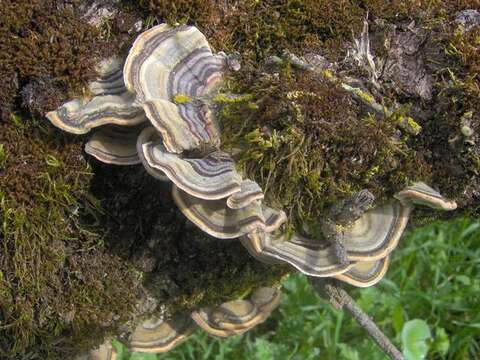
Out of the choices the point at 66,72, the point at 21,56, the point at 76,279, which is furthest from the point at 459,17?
the point at 76,279

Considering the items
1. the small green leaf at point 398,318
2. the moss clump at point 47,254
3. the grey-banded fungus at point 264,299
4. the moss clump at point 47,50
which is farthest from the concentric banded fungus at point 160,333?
the small green leaf at point 398,318

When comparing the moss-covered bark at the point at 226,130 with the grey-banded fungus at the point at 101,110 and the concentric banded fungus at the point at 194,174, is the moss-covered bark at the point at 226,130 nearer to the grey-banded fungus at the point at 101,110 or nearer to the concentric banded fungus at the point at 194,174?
the grey-banded fungus at the point at 101,110

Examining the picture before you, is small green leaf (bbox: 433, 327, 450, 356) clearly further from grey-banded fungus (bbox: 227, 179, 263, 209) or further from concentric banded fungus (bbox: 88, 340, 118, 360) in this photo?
grey-banded fungus (bbox: 227, 179, 263, 209)

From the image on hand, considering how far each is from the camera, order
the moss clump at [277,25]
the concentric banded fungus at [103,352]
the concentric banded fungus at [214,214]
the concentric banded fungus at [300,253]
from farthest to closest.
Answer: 1. the concentric banded fungus at [103,352]
2. the moss clump at [277,25]
3. the concentric banded fungus at [300,253]
4. the concentric banded fungus at [214,214]

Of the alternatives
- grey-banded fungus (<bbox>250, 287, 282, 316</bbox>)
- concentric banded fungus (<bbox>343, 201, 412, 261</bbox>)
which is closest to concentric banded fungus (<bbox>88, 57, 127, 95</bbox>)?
concentric banded fungus (<bbox>343, 201, 412, 261</bbox>)

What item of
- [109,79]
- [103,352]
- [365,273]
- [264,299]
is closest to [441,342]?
[264,299]

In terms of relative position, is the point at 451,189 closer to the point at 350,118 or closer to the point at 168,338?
the point at 350,118
